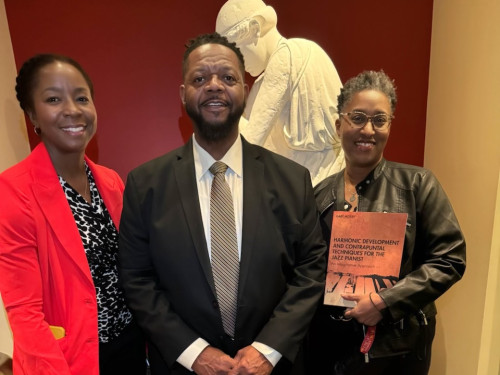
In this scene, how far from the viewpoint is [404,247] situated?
1.37 meters

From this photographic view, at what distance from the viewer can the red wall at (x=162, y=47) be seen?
2.77 m

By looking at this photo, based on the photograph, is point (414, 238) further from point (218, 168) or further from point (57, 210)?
point (57, 210)

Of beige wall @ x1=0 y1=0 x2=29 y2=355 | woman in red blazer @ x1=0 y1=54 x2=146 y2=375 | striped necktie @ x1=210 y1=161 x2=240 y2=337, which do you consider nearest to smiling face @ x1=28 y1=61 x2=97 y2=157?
woman in red blazer @ x1=0 y1=54 x2=146 y2=375

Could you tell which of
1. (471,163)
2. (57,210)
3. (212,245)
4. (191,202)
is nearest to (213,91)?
(191,202)

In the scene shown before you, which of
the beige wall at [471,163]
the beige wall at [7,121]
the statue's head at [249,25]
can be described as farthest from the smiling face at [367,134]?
the beige wall at [7,121]

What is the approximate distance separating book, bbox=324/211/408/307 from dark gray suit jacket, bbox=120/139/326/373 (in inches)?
2.9

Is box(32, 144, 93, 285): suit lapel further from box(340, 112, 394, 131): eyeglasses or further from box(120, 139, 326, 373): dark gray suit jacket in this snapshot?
box(340, 112, 394, 131): eyeglasses

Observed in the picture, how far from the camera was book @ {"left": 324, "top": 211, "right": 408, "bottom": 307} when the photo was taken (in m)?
1.33

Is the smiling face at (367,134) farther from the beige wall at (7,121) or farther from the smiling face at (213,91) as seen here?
the beige wall at (7,121)

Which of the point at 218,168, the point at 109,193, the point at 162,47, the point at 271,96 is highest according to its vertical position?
the point at 162,47

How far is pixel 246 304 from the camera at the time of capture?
122 centimetres

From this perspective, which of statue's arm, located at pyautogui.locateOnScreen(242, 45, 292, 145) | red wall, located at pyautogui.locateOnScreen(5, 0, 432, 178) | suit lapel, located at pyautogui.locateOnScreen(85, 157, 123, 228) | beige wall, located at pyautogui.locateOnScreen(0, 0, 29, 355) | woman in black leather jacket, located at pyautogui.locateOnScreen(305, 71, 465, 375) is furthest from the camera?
red wall, located at pyautogui.locateOnScreen(5, 0, 432, 178)

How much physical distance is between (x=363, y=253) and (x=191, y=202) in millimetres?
631

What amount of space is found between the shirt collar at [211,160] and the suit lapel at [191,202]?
0.07 feet
